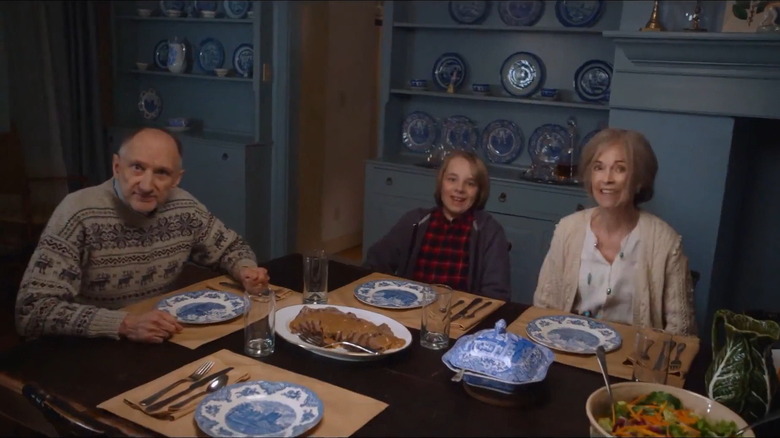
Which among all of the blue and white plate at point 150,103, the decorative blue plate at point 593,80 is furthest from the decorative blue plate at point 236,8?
the decorative blue plate at point 593,80

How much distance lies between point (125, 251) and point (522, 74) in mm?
2634

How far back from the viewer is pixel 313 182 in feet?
15.1

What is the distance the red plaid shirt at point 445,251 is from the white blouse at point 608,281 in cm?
40

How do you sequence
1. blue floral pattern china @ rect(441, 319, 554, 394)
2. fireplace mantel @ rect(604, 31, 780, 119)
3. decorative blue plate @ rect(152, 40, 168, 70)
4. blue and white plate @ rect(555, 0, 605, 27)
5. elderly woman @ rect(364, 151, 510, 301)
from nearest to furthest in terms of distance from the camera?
blue floral pattern china @ rect(441, 319, 554, 394), elderly woman @ rect(364, 151, 510, 301), fireplace mantel @ rect(604, 31, 780, 119), blue and white plate @ rect(555, 0, 605, 27), decorative blue plate @ rect(152, 40, 168, 70)

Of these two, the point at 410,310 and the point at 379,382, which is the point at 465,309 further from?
the point at 379,382

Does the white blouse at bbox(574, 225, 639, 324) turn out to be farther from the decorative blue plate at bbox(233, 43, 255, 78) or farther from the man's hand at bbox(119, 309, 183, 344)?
the decorative blue plate at bbox(233, 43, 255, 78)

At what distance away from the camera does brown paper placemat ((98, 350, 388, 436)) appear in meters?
1.11

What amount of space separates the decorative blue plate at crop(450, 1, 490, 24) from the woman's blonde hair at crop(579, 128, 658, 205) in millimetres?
2027

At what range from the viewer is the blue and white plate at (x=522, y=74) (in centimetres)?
372

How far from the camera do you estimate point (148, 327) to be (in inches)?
56.0

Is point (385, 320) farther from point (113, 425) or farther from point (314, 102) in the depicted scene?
point (314, 102)

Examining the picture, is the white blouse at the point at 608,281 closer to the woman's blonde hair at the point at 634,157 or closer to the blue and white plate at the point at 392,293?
the woman's blonde hair at the point at 634,157

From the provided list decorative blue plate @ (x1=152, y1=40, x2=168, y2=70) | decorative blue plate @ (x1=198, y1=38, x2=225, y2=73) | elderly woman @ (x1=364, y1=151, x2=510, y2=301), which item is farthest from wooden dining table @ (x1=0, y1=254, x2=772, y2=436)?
decorative blue plate @ (x1=152, y1=40, x2=168, y2=70)

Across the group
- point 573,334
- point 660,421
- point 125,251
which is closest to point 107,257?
point 125,251
